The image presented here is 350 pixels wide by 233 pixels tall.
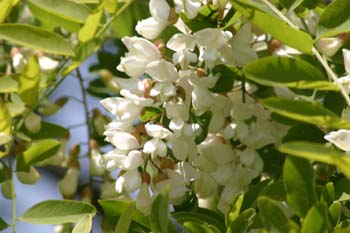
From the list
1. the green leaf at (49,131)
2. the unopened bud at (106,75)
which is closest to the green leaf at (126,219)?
the green leaf at (49,131)

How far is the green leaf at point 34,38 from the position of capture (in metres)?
1.09

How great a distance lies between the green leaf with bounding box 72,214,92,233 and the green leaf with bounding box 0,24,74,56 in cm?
21

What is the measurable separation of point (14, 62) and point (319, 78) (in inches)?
22.6

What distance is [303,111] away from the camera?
870 millimetres

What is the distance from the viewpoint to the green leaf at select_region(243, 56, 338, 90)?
893mm

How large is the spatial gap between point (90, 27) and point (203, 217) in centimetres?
29

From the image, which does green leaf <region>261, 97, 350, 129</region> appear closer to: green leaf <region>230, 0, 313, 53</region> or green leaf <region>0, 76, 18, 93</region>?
green leaf <region>230, 0, 313, 53</region>

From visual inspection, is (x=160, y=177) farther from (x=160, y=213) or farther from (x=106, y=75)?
(x=106, y=75)

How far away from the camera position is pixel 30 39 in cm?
110

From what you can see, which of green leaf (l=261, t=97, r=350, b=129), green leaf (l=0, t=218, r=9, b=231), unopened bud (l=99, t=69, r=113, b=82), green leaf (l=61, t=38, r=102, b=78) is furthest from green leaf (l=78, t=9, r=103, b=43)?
unopened bud (l=99, t=69, r=113, b=82)

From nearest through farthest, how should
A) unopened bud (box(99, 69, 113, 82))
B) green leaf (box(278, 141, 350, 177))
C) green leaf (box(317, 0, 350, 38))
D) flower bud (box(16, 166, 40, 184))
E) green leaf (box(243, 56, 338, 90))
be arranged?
green leaf (box(278, 141, 350, 177)) → green leaf (box(243, 56, 338, 90)) → green leaf (box(317, 0, 350, 38)) → flower bud (box(16, 166, 40, 184)) → unopened bud (box(99, 69, 113, 82))

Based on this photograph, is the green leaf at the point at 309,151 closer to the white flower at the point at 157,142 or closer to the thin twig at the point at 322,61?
the thin twig at the point at 322,61

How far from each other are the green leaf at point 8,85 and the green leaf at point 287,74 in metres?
0.36

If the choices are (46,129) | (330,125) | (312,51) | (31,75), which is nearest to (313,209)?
(330,125)
